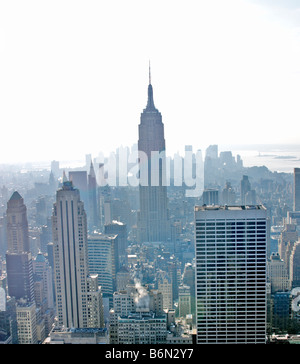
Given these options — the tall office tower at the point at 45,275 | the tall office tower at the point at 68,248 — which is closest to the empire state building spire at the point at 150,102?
the tall office tower at the point at 68,248

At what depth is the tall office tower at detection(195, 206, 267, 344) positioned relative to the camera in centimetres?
465

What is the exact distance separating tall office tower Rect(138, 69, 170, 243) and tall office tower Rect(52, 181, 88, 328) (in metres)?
2.24

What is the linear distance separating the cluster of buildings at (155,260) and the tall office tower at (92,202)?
40 millimetres

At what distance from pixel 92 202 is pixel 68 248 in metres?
1.57

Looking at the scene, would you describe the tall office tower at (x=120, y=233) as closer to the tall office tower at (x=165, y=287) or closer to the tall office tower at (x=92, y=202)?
the tall office tower at (x=92, y=202)

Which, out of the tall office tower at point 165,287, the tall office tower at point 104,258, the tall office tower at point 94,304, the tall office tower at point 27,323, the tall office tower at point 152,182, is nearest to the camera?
the tall office tower at point 27,323

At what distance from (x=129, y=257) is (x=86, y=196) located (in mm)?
1992

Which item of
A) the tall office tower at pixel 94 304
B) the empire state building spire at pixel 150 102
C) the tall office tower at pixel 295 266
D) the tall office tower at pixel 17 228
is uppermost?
the empire state building spire at pixel 150 102

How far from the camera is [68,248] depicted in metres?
6.11

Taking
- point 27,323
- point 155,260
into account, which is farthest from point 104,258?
point 27,323

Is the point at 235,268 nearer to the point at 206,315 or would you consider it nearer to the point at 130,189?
the point at 206,315

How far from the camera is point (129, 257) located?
329 inches

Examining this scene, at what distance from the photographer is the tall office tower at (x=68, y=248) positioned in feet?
20.0
